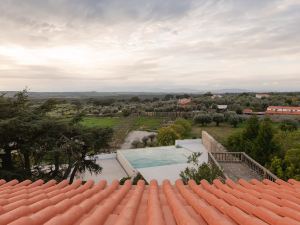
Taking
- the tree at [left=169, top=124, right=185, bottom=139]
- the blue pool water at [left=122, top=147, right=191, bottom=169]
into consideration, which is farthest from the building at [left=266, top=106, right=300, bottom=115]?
the blue pool water at [left=122, top=147, right=191, bottom=169]

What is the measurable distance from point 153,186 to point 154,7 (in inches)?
425

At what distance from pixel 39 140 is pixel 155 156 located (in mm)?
11097

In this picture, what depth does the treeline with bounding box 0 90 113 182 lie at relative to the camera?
39.7 feet

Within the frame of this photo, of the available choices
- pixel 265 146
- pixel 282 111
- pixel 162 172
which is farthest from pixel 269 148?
pixel 282 111

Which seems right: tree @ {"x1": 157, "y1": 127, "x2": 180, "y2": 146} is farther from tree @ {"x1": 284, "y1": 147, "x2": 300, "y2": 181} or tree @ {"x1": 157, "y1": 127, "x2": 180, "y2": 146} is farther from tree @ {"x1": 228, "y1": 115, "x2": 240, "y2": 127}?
tree @ {"x1": 228, "y1": 115, "x2": 240, "y2": 127}

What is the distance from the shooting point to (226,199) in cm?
366

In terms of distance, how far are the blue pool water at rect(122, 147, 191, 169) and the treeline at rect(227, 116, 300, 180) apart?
147 inches

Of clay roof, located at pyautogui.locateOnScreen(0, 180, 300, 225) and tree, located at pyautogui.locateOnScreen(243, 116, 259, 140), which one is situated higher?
clay roof, located at pyautogui.locateOnScreen(0, 180, 300, 225)

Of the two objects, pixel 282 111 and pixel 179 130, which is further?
pixel 282 111

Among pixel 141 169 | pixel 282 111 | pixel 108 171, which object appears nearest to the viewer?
pixel 141 169

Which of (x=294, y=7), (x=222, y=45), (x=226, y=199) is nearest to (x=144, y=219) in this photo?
(x=226, y=199)

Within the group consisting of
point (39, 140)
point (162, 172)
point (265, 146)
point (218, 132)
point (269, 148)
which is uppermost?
point (39, 140)

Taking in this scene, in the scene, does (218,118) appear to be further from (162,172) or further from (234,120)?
(162,172)

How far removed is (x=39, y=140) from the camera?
12.8 m
